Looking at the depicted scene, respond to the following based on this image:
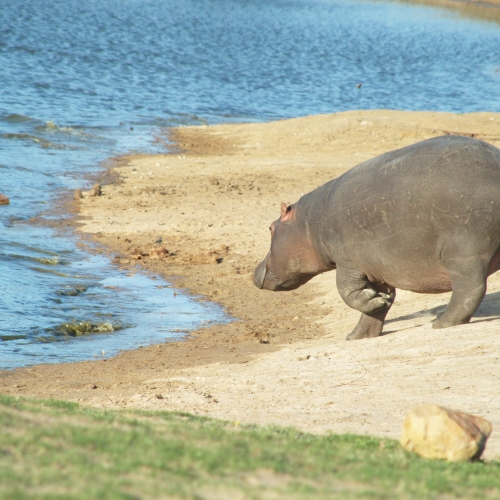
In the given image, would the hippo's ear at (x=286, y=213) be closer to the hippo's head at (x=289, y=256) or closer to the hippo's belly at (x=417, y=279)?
the hippo's head at (x=289, y=256)

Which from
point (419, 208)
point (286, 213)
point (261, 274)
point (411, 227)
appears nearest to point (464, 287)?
point (411, 227)

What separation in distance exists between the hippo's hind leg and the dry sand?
0.44ft

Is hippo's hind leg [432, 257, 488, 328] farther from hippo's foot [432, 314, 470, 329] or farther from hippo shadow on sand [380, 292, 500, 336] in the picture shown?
hippo shadow on sand [380, 292, 500, 336]

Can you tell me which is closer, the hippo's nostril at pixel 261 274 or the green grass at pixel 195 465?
the green grass at pixel 195 465

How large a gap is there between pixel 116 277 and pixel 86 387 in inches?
166

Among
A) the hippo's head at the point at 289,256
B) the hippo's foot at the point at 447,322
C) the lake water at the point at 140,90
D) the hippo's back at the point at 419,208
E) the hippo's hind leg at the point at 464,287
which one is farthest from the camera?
the lake water at the point at 140,90

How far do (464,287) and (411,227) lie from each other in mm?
689

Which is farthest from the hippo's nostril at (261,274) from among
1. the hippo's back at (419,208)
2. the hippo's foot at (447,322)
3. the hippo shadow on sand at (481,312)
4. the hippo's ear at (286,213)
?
the hippo's foot at (447,322)

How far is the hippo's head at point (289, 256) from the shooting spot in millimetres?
8781

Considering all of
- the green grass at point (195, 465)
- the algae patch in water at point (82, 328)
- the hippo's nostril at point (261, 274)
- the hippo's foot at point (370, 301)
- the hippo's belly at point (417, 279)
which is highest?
the green grass at point (195, 465)

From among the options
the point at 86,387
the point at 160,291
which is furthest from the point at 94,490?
the point at 160,291

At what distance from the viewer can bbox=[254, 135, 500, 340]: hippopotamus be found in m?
7.08

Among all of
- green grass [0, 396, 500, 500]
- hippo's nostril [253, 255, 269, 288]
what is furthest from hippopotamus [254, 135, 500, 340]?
green grass [0, 396, 500, 500]

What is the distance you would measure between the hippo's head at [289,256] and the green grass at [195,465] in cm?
404
